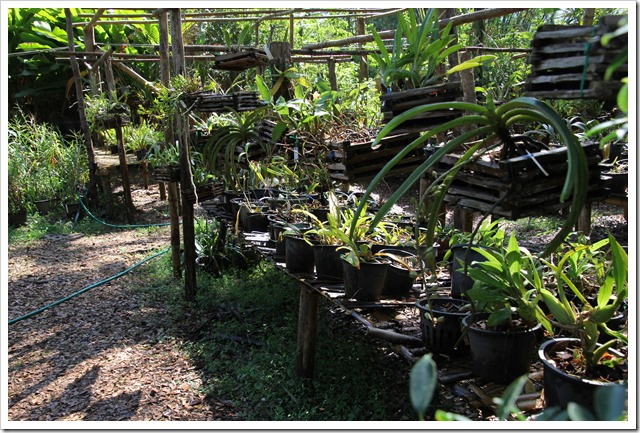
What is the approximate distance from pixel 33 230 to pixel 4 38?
5.55 metres

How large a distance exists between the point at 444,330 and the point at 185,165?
266cm

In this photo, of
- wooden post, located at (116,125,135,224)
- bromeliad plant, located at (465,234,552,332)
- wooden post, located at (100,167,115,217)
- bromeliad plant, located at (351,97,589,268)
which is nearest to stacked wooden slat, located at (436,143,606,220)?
bromeliad plant, located at (351,97,589,268)

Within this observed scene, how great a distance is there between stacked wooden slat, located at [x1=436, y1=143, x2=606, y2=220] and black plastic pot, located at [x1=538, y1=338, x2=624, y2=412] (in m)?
0.38

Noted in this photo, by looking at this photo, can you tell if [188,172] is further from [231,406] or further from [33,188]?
[33,188]

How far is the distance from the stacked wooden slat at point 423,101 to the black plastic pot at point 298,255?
37.1 inches

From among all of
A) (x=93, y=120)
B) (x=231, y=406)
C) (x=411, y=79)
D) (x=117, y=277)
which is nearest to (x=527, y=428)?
(x=411, y=79)

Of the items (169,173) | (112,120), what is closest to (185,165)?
(169,173)

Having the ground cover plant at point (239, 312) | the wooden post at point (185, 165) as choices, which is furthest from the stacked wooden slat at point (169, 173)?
the ground cover plant at point (239, 312)

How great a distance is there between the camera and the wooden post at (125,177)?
6.89 meters

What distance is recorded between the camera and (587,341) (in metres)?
1.54

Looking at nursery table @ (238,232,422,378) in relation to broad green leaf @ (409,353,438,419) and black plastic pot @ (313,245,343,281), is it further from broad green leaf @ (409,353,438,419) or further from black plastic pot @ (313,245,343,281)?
broad green leaf @ (409,353,438,419)

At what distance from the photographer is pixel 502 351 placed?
1.79 m

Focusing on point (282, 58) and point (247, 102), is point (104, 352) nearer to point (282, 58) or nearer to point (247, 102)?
point (247, 102)

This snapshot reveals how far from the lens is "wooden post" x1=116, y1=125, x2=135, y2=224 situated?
689 cm
